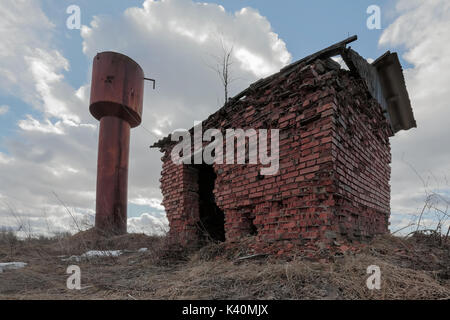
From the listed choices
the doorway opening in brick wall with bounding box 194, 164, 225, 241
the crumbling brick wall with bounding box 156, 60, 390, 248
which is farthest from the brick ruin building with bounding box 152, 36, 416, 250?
the doorway opening in brick wall with bounding box 194, 164, 225, 241

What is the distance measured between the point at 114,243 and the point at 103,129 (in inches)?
150

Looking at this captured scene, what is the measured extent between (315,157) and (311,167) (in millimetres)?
136

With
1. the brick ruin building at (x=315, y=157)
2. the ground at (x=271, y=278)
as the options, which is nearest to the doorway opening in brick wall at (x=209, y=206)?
the brick ruin building at (x=315, y=157)

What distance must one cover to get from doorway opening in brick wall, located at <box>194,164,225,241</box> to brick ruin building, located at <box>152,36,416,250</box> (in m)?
0.96

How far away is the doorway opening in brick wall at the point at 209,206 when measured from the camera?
645cm

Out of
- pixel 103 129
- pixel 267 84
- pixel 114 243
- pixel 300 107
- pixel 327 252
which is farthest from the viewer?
pixel 103 129

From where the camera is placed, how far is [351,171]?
381 centimetres

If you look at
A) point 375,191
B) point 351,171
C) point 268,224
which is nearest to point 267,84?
point 351,171

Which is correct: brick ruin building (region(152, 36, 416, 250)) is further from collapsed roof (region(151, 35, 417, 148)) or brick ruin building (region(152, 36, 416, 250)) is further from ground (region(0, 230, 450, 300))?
ground (region(0, 230, 450, 300))

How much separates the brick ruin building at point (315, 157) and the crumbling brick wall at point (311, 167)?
13 millimetres

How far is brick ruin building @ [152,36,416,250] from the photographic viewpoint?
341 cm

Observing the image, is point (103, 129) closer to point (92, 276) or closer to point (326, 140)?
point (92, 276)

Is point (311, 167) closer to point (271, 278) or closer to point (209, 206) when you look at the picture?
point (271, 278)

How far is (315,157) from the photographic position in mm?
3475
